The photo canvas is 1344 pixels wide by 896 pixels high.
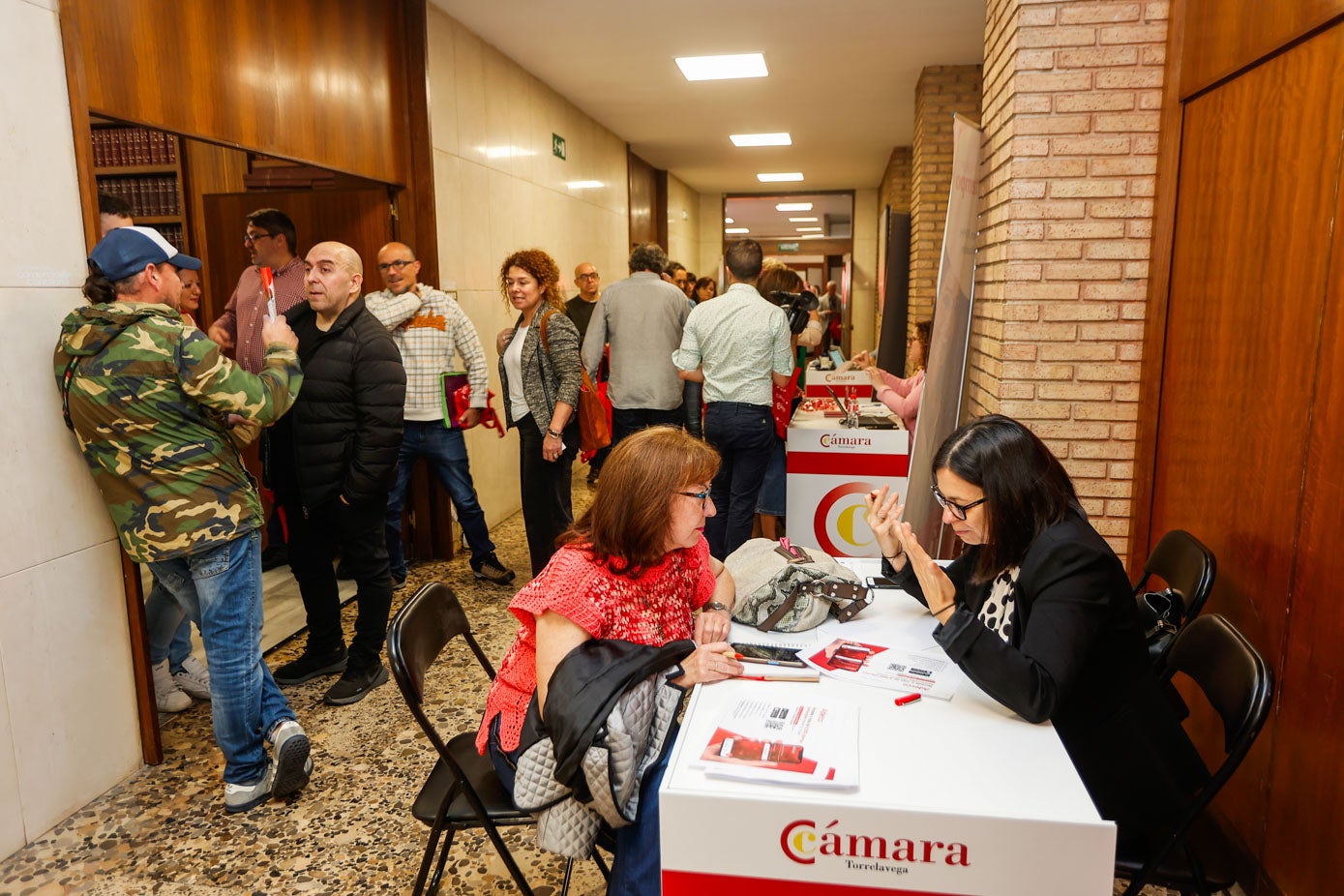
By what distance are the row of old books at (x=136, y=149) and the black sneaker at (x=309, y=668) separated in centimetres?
299

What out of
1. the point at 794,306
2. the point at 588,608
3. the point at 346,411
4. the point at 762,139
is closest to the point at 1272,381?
the point at 588,608

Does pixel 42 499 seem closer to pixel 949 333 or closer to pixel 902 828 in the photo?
pixel 902 828

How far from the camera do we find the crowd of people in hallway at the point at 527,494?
69.1 inches

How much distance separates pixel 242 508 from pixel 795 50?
16.9 ft

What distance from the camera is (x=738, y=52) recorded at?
6367 mm

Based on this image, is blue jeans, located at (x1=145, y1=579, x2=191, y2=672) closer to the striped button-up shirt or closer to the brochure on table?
the brochure on table

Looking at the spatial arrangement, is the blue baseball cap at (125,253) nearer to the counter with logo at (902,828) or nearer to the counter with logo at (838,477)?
the counter with logo at (902,828)

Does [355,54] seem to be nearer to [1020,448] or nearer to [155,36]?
[155,36]

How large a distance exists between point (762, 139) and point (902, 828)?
9.58m

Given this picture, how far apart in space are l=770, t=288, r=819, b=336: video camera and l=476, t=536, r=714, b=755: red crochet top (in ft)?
10.8

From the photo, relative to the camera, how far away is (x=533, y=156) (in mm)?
6891

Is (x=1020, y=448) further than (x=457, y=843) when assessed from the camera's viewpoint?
No

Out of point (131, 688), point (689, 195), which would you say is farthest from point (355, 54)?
point (689, 195)

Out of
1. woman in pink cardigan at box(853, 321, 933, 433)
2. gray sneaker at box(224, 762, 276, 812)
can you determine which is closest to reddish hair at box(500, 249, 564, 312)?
woman in pink cardigan at box(853, 321, 933, 433)
